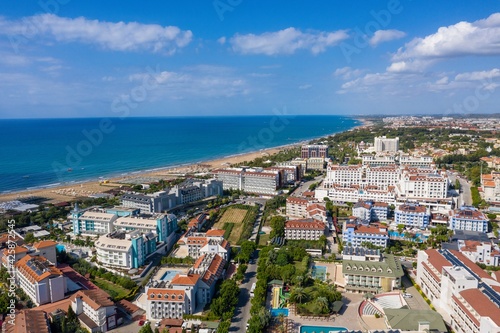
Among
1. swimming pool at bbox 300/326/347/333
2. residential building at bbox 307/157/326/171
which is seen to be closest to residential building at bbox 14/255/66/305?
swimming pool at bbox 300/326/347/333

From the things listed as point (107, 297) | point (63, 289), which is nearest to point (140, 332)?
point (107, 297)

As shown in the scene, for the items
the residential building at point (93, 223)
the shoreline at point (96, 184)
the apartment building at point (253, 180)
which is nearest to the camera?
the residential building at point (93, 223)

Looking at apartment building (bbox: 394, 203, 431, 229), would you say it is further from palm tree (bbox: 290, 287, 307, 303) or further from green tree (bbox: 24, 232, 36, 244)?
green tree (bbox: 24, 232, 36, 244)

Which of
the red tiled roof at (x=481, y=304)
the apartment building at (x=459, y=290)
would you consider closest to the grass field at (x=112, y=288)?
the apartment building at (x=459, y=290)

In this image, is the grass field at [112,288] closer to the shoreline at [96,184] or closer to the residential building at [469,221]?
the shoreline at [96,184]

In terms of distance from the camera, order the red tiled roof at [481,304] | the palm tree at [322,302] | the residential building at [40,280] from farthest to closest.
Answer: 1. the residential building at [40,280]
2. the palm tree at [322,302]
3. the red tiled roof at [481,304]
